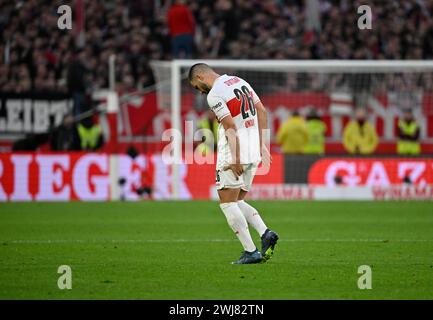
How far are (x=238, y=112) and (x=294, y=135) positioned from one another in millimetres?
13382

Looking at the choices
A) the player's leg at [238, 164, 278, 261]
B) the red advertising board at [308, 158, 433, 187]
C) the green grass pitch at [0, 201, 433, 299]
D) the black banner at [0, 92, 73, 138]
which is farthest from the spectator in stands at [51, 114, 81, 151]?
the player's leg at [238, 164, 278, 261]

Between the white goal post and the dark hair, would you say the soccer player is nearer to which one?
the dark hair

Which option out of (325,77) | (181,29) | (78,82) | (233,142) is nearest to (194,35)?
(181,29)

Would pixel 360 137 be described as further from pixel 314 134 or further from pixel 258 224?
pixel 258 224

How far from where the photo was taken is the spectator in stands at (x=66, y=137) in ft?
77.7

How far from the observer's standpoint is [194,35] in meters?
26.3

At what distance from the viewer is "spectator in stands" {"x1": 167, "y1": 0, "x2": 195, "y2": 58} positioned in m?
25.6

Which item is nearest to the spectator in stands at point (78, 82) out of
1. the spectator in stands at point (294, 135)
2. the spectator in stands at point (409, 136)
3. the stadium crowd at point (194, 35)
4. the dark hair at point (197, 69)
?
the stadium crowd at point (194, 35)

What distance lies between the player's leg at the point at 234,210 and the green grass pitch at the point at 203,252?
205mm

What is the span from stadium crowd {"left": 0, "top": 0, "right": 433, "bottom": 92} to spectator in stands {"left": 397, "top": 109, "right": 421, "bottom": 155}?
359 cm

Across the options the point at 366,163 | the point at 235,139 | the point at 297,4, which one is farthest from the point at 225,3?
the point at 235,139

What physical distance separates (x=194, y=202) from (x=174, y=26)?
583 cm

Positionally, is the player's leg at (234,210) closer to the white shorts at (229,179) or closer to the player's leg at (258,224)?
the white shorts at (229,179)

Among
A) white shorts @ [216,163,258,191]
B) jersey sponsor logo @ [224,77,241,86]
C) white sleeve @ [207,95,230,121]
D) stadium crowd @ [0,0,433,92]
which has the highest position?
stadium crowd @ [0,0,433,92]
